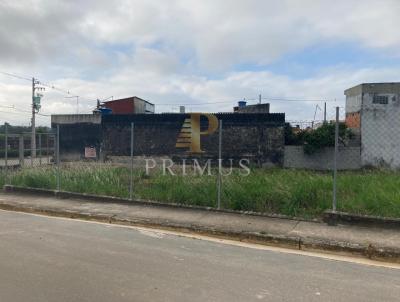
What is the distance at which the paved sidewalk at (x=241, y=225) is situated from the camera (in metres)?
6.62

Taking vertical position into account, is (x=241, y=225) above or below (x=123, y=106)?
below

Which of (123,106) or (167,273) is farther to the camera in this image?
(123,106)

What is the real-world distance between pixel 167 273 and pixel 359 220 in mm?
4084

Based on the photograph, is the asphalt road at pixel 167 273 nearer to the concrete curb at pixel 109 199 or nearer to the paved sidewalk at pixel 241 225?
the paved sidewalk at pixel 241 225

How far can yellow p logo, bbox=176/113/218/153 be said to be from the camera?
2477 cm

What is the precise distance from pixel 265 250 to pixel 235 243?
642mm

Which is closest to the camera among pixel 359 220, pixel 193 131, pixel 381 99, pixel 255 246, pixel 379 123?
pixel 255 246

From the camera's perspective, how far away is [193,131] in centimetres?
2541

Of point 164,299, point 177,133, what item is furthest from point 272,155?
point 164,299

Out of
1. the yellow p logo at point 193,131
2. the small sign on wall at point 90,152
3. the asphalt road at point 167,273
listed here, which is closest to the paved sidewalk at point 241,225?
the asphalt road at point 167,273

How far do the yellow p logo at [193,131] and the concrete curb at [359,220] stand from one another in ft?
55.3

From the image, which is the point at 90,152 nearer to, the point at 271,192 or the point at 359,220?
the point at 271,192

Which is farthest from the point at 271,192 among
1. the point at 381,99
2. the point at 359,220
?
the point at 381,99

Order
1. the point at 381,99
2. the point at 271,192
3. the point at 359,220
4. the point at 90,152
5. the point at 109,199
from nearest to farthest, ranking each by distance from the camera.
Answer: the point at 359,220
the point at 271,192
the point at 109,199
the point at 381,99
the point at 90,152
